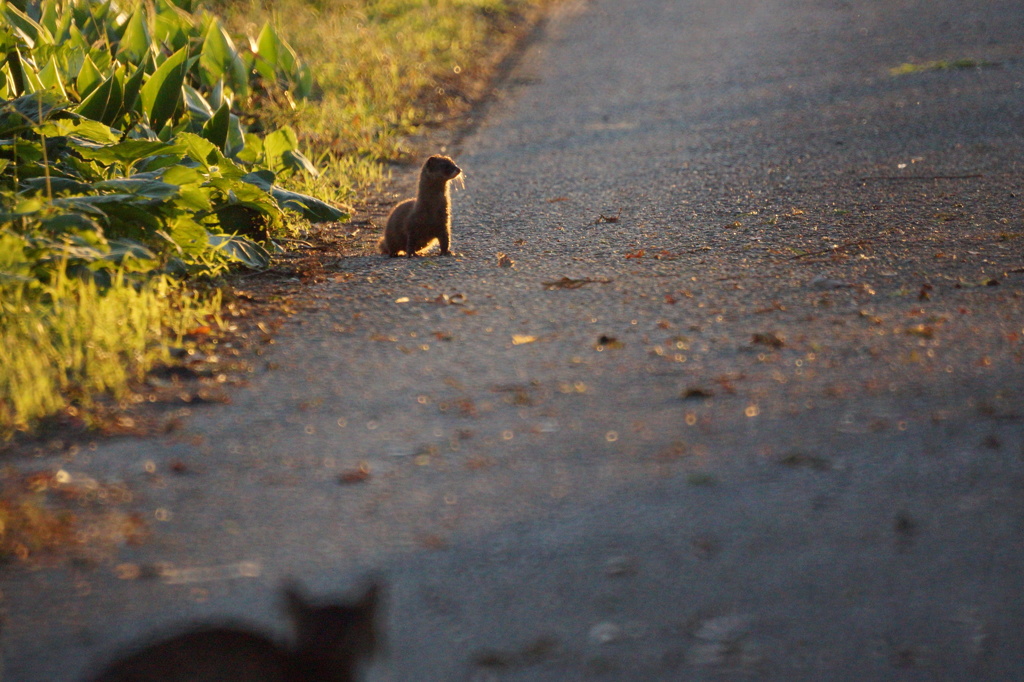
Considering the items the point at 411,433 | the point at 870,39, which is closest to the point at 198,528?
the point at 411,433

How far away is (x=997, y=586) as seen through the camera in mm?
2432

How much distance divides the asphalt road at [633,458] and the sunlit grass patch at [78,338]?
1.27ft

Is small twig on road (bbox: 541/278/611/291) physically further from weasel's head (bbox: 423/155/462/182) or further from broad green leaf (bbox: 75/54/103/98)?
broad green leaf (bbox: 75/54/103/98)

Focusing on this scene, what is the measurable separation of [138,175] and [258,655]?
325 centimetres

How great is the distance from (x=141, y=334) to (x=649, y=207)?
3.38 m

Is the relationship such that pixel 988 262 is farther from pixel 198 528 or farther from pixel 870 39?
pixel 870 39

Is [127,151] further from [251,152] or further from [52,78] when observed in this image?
[251,152]

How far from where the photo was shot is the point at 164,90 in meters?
5.80

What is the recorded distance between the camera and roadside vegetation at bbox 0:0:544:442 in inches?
149

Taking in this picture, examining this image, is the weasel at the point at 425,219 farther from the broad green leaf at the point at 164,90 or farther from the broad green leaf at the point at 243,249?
the broad green leaf at the point at 164,90

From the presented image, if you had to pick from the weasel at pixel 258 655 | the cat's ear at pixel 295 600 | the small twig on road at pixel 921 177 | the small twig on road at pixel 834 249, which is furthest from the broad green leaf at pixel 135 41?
the weasel at pixel 258 655

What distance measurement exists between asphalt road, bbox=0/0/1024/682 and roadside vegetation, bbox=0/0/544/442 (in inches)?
20.1

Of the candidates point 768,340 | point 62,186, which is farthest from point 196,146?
point 768,340

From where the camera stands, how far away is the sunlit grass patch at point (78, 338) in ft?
11.2
